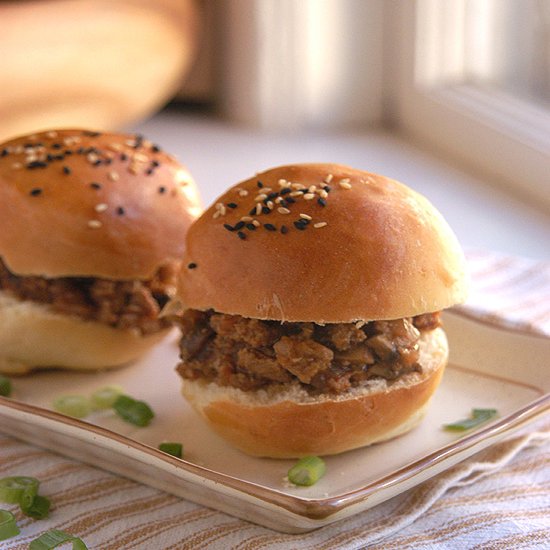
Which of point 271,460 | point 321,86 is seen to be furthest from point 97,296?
point 321,86

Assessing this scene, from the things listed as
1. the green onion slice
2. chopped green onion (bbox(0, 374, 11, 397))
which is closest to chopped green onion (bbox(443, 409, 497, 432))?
the green onion slice

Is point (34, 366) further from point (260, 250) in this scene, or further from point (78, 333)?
point (260, 250)

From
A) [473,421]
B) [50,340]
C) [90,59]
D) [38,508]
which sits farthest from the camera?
[90,59]

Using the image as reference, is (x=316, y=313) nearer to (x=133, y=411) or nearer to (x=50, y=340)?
(x=133, y=411)

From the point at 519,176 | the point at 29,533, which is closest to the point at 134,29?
the point at 519,176

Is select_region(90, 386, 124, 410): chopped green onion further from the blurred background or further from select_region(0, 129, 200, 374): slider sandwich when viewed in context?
the blurred background
